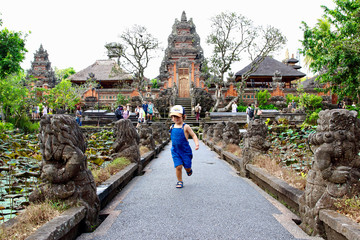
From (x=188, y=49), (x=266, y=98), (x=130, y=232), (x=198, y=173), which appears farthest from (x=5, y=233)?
(x=188, y=49)

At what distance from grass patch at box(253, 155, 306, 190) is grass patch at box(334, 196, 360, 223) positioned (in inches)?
39.3

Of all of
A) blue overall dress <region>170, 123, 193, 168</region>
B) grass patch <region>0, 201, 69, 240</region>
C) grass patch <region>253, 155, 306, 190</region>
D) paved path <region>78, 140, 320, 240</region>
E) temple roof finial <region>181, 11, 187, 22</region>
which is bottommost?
paved path <region>78, 140, 320, 240</region>

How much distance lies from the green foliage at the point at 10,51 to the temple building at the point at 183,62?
16641mm

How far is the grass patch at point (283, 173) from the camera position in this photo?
4000 mm

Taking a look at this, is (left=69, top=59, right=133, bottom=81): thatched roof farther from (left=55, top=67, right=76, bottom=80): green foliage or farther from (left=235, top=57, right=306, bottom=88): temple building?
(left=235, top=57, right=306, bottom=88): temple building

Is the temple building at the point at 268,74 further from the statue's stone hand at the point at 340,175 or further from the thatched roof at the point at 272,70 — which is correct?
the statue's stone hand at the point at 340,175

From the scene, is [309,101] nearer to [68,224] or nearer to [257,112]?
[257,112]

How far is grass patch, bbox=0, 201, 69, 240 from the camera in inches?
91.9

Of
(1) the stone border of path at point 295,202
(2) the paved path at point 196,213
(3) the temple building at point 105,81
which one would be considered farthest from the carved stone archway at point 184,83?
(2) the paved path at point 196,213

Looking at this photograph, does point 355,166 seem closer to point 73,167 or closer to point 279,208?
point 279,208

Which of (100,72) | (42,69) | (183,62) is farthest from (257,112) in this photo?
(42,69)

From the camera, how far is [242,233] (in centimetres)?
305

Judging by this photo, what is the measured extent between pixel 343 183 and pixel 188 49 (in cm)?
3043

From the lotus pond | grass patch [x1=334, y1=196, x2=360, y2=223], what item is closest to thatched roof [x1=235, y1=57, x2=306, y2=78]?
the lotus pond
